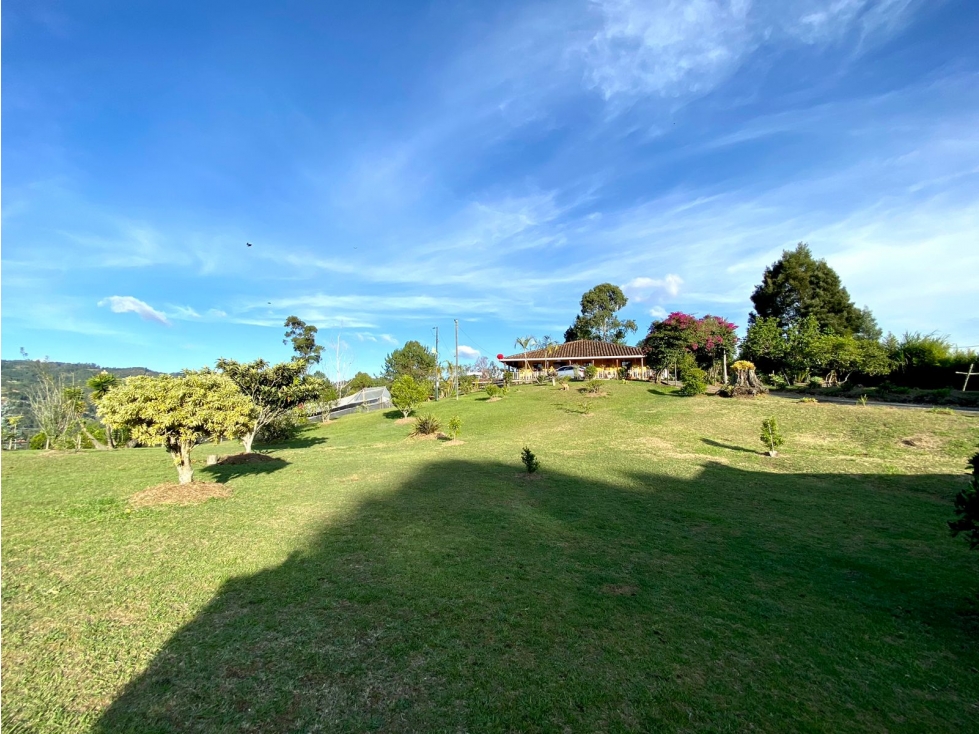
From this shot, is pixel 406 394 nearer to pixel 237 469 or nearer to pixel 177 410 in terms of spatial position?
pixel 237 469

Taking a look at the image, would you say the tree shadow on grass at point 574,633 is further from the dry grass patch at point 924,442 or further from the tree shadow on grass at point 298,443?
the tree shadow on grass at point 298,443

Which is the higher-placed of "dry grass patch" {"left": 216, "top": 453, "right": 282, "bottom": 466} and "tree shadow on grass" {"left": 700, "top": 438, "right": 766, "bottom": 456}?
"tree shadow on grass" {"left": 700, "top": 438, "right": 766, "bottom": 456}

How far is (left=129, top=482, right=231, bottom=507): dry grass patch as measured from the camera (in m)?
8.36

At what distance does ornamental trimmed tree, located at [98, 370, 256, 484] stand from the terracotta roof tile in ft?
121

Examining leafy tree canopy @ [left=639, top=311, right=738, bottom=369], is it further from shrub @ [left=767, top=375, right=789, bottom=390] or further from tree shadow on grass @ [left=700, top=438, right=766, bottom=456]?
tree shadow on grass @ [left=700, top=438, right=766, bottom=456]

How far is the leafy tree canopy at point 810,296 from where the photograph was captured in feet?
137

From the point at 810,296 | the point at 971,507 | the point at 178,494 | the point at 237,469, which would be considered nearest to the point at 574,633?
the point at 971,507

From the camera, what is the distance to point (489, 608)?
470 cm

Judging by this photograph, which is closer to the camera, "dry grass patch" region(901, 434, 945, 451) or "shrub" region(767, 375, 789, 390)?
"dry grass patch" region(901, 434, 945, 451)

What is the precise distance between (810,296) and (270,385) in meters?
50.9

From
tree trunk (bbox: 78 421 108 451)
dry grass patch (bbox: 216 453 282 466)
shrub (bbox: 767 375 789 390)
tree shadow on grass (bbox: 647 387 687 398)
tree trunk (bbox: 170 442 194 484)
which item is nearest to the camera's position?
tree trunk (bbox: 170 442 194 484)

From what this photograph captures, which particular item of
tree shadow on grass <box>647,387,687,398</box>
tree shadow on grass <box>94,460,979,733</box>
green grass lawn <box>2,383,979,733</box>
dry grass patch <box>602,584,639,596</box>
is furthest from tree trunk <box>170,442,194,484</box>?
tree shadow on grass <box>647,387,687,398</box>

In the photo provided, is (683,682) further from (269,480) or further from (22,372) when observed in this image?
(22,372)

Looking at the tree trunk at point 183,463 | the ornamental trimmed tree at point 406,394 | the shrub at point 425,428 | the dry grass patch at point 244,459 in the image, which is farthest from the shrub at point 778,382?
the tree trunk at point 183,463
